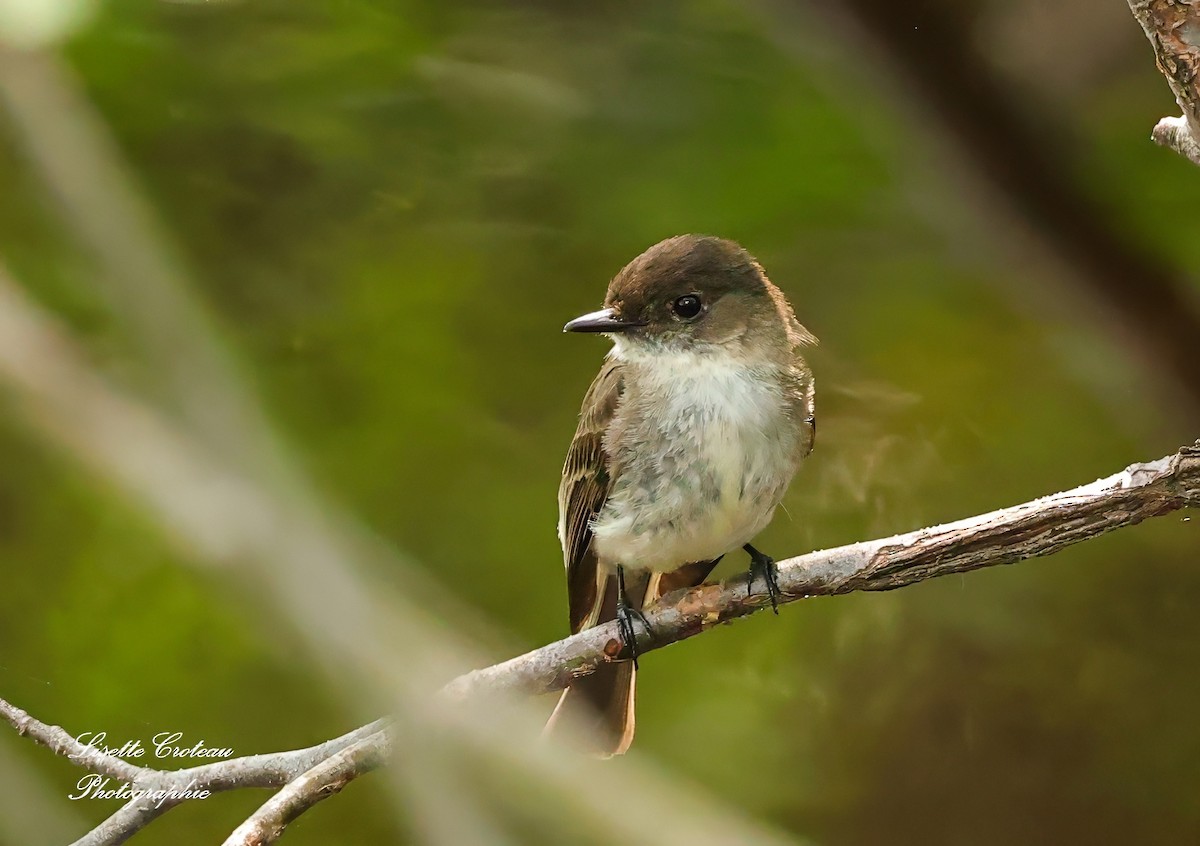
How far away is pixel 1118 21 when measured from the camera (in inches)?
90.0

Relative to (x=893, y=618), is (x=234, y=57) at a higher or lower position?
higher

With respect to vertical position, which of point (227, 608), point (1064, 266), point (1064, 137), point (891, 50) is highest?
point (891, 50)

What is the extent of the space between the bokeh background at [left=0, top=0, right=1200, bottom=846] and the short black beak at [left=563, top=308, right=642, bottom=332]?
0.62m

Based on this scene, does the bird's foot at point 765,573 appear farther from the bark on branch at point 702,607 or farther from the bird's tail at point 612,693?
the bird's tail at point 612,693

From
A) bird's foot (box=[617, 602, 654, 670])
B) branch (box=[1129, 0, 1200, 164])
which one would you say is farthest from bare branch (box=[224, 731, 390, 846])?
branch (box=[1129, 0, 1200, 164])

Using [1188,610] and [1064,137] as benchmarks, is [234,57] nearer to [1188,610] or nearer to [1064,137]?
[1064,137]

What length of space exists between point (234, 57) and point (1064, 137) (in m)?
1.63

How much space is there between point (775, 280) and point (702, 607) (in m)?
0.82

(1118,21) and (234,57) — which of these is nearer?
(1118,21)

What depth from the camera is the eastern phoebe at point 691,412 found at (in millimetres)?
1688

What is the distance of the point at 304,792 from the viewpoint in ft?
5.00

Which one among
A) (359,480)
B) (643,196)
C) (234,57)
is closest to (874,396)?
(643,196)

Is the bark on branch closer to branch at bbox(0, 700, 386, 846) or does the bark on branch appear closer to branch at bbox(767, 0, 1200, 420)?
branch at bbox(0, 700, 386, 846)

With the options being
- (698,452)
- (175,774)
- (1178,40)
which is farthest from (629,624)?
(1178,40)
